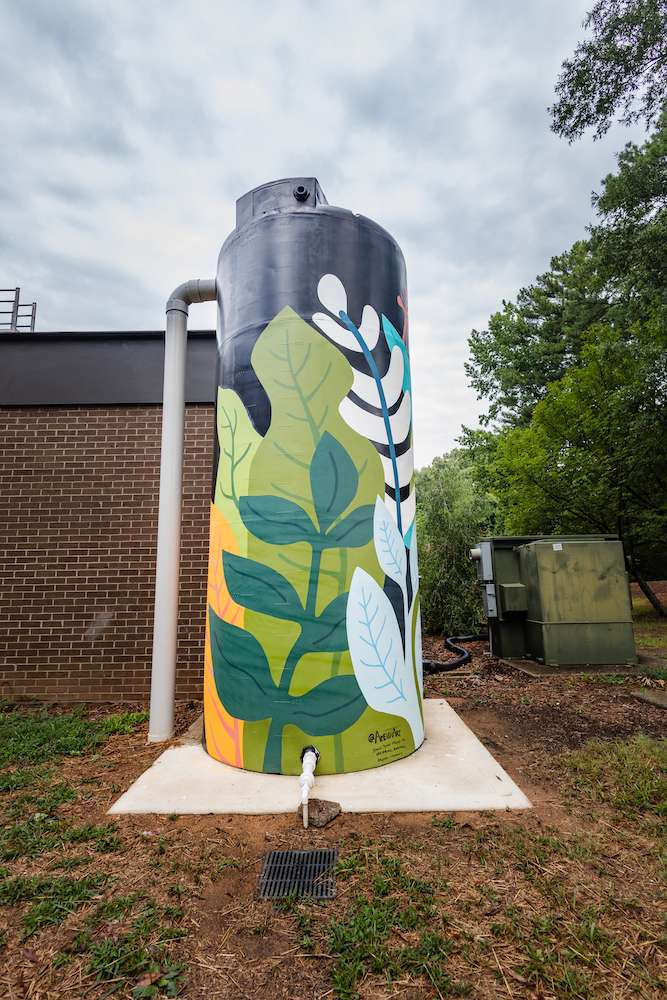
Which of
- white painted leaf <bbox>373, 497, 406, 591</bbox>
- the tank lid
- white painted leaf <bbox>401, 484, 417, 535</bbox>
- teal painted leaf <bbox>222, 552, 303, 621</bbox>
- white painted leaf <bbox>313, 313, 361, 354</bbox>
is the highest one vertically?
the tank lid

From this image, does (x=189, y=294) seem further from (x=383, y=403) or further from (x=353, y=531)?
(x=353, y=531)

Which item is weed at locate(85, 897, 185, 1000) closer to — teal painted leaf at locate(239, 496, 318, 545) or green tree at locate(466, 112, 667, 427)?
teal painted leaf at locate(239, 496, 318, 545)

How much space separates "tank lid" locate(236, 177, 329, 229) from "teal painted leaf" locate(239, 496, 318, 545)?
7.31 feet

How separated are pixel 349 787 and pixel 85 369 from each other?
5.38m

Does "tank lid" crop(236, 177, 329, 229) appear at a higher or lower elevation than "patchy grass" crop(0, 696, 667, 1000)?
higher

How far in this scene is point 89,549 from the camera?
6.11m

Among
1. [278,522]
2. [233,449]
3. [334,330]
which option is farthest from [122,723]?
[334,330]

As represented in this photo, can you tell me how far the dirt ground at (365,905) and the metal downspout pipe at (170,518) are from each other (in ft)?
3.23

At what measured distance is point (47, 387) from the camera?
20.8 ft

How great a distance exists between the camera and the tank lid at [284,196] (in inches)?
160

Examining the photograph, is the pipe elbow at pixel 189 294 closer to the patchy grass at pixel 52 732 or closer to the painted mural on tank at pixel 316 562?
the painted mural on tank at pixel 316 562

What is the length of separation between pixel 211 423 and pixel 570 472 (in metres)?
10.2

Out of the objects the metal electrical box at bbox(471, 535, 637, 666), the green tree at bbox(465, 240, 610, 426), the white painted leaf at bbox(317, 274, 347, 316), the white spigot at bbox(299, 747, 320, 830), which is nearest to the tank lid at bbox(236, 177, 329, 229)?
the white painted leaf at bbox(317, 274, 347, 316)

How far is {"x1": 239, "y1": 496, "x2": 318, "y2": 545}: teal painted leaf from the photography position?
371cm
